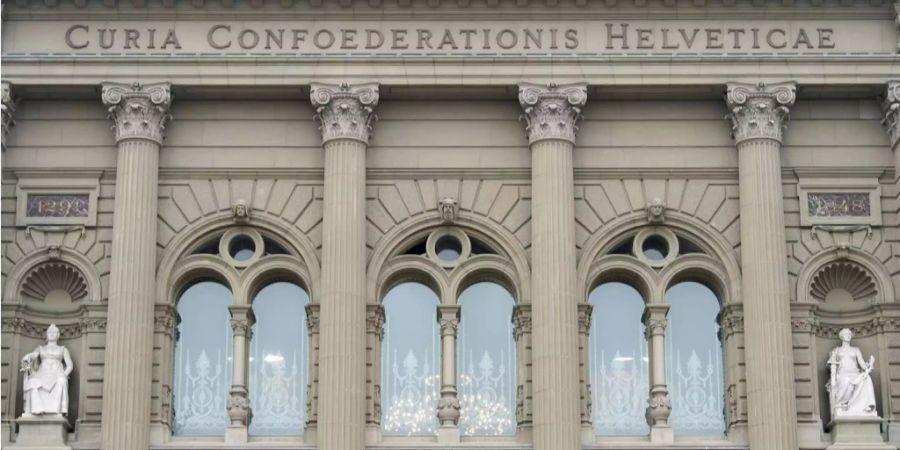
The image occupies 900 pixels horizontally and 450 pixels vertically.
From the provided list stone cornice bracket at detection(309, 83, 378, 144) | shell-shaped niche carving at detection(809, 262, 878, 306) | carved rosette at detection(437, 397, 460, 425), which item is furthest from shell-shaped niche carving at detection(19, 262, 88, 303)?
shell-shaped niche carving at detection(809, 262, 878, 306)

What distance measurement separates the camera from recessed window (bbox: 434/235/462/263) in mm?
41656

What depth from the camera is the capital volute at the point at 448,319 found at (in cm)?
Result: 4097

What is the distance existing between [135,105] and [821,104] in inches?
563

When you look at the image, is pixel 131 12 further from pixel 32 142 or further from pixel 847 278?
pixel 847 278

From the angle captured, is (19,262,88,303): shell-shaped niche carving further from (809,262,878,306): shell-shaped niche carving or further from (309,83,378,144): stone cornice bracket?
(809,262,878,306): shell-shaped niche carving

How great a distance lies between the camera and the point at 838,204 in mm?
41438

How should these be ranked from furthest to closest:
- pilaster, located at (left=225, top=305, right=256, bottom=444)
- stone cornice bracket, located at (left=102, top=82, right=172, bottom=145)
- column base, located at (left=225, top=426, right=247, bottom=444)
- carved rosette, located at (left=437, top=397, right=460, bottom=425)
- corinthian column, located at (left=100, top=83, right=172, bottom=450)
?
stone cornice bracket, located at (left=102, top=82, right=172, bottom=145) → carved rosette, located at (left=437, top=397, right=460, bottom=425) → pilaster, located at (left=225, top=305, right=256, bottom=444) → column base, located at (left=225, top=426, right=247, bottom=444) → corinthian column, located at (left=100, top=83, right=172, bottom=450)

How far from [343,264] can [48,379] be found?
627 centimetres

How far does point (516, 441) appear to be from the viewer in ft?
132

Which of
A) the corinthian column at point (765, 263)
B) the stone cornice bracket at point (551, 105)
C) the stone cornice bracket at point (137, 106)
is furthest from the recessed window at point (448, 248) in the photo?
the stone cornice bracket at point (137, 106)

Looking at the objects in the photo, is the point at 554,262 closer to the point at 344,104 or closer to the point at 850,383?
the point at 344,104

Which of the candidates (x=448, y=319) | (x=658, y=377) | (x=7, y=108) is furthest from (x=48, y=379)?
(x=658, y=377)

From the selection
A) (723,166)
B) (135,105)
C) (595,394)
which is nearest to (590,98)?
(723,166)

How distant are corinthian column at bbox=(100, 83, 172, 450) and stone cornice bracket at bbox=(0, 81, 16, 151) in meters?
2.01
